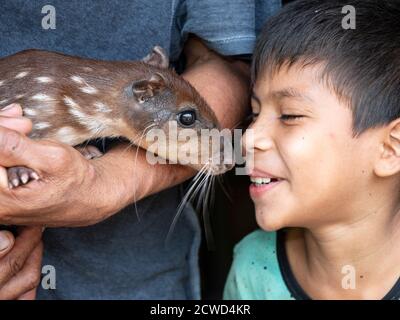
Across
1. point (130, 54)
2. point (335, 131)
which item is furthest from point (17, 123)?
point (335, 131)

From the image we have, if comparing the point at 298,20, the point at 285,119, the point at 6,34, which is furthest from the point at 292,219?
the point at 6,34

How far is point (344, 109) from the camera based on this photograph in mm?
1727

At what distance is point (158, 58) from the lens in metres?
1.89

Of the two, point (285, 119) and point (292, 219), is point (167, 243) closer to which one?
point (292, 219)

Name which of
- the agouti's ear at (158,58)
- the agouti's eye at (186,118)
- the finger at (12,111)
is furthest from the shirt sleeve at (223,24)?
the finger at (12,111)

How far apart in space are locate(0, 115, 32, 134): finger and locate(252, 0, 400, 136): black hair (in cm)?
68

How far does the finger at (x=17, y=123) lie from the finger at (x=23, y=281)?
1.46 feet

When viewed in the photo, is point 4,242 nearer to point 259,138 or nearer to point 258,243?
point 259,138

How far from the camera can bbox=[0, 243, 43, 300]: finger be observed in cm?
179

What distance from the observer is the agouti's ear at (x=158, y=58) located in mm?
1886

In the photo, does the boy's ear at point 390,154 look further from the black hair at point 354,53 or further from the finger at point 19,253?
the finger at point 19,253

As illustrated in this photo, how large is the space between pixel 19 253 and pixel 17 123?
0.40 meters

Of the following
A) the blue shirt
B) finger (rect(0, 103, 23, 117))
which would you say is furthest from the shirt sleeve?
finger (rect(0, 103, 23, 117))
